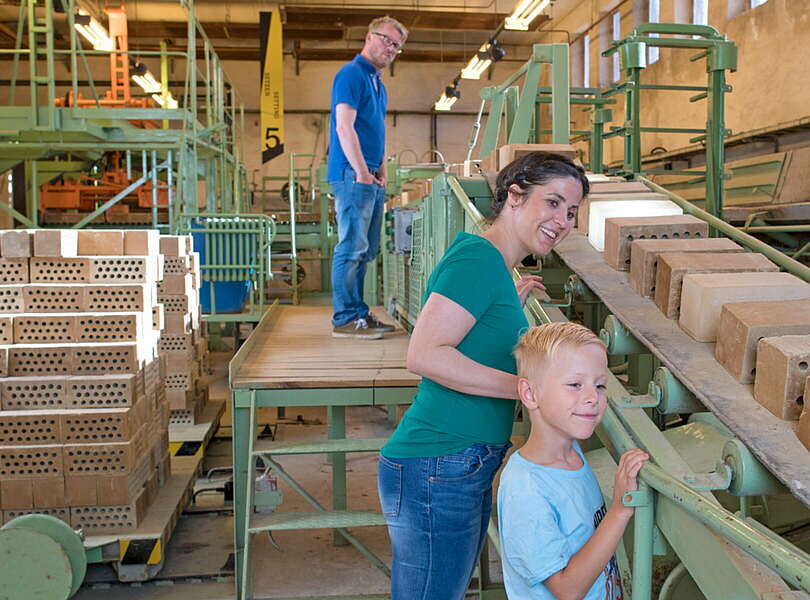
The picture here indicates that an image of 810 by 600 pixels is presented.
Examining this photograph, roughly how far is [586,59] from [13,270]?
56.1 ft

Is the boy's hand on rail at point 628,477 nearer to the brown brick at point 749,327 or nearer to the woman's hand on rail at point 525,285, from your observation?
the brown brick at point 749,327

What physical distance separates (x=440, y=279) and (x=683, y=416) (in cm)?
215

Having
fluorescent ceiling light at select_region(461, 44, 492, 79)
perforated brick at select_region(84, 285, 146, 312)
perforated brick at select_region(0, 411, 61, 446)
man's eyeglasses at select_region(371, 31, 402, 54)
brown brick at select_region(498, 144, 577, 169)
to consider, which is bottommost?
perforated brick at select_region(0, 411, 61, 446)

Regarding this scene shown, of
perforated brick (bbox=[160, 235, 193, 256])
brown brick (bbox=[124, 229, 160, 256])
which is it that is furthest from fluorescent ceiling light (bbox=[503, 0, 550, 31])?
brown brick (bbox=[124, 229, 160, 256])

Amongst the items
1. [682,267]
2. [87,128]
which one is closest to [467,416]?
[682,267]

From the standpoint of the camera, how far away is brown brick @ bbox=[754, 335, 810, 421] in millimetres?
1740

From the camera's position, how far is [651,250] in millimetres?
2605

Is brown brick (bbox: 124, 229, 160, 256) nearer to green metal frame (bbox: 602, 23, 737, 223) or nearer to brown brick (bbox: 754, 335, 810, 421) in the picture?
brown brick (bbox: 754, 335, 810, 421)

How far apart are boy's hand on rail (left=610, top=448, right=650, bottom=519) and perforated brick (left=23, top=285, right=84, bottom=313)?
11.0 ft

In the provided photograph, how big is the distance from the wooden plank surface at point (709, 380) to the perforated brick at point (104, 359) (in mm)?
2356

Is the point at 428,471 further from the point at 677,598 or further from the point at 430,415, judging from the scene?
the point at 677,598

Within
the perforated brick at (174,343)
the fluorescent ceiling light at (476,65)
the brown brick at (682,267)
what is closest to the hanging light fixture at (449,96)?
the fluorescent ceiling light at (476,65)

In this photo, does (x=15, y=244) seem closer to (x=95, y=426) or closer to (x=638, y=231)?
(x=95, y=426)

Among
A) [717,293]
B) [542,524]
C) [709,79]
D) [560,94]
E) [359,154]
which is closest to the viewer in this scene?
[542,524]
